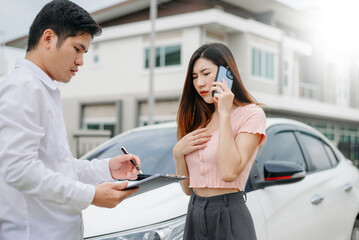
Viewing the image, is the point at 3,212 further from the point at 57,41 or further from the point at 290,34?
the point at 290,34

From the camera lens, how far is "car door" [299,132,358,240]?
4131 millimetres

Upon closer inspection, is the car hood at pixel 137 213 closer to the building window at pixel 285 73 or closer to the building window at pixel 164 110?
the building window at pixel 164 110

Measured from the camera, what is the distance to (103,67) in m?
26.4

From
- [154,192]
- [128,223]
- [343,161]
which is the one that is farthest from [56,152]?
[343,161]

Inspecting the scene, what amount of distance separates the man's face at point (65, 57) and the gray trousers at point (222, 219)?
102cm

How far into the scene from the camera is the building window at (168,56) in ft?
77.4

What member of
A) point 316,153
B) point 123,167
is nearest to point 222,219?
point 123,167

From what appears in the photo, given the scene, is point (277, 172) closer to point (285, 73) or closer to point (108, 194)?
point (108, 194)

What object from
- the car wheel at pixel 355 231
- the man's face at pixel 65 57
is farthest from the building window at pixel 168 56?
the man's face at pixel 65 57

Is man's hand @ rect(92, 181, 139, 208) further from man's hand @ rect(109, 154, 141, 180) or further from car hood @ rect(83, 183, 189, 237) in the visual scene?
car hood @ rect(83, 183, 189, 237)

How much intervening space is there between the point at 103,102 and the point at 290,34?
14762mm

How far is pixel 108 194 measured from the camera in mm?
1899

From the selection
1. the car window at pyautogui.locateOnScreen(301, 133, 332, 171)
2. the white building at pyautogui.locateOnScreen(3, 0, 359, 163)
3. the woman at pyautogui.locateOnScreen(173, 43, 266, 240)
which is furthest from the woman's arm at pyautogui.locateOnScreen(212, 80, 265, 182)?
the white building at pyautogui.locateOnScreen(3, 0, 359, 163)

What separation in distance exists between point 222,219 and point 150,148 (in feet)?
4.71
